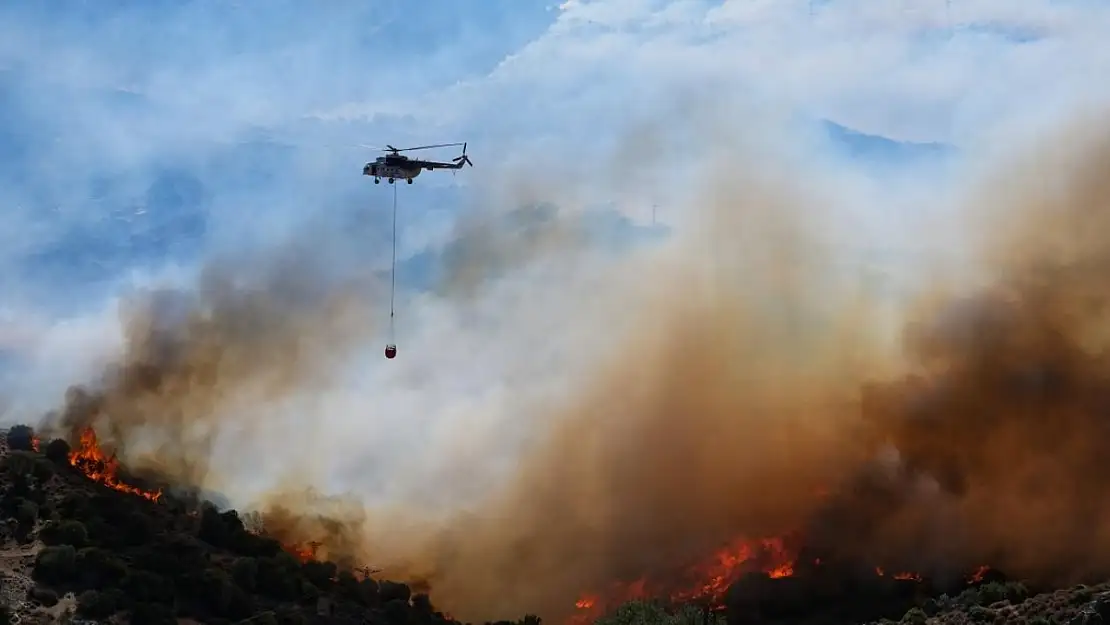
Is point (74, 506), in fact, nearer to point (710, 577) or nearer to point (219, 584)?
point (219, 584)

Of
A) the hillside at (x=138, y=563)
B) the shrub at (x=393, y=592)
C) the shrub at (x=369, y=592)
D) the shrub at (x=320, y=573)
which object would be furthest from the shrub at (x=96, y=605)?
the shrub at (x=393, y=592)

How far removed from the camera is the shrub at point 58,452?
99506 mm

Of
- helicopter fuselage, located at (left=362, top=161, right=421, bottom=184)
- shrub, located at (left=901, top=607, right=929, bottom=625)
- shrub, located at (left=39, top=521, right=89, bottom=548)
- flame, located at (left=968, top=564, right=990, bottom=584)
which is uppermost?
helicopter fuselage, located at (left=362, top=161, right=421, bottom=184)

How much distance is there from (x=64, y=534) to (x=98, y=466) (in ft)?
71.7

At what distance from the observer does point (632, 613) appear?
79875mm

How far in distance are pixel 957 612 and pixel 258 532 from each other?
234ft

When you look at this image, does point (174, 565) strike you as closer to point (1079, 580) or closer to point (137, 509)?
point (137, 509)

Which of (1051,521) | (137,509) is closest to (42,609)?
(137,509)

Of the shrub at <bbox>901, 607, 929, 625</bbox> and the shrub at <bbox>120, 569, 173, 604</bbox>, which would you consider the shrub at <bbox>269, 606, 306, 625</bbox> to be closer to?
the shrub at <bbox>120, 569, 173, 604</bbox>

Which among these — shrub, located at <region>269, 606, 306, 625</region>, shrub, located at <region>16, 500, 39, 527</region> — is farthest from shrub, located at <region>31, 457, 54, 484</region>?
shrub, located at <region>269, 606, 306, 625</region>

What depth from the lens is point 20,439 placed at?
100375 mm

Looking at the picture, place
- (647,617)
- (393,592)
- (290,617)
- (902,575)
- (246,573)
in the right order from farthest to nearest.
Answer: (393,592)
(902,575)
(246,573)
(290,617)
(647,617)

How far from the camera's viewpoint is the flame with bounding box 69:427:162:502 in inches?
3989

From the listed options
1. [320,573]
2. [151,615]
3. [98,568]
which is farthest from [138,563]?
[320,573]
